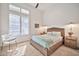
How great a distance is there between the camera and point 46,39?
2408 millimetres

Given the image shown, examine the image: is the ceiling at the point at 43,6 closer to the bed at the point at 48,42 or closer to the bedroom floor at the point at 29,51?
the bed at the point at 48,42

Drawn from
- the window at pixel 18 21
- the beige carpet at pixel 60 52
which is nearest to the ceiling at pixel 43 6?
the window at pixel 18 21

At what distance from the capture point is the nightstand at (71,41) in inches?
94.5

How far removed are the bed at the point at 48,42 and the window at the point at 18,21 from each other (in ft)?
1.07

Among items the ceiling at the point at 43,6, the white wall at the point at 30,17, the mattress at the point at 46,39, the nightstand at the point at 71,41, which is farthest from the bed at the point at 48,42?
the ceiling at the point at 43,6

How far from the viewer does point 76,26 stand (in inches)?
94.0

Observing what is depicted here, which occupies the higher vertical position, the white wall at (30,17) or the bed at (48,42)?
the white wall at (30,17)

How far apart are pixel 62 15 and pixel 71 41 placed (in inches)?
26.8

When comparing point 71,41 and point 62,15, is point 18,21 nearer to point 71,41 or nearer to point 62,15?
point 62,15

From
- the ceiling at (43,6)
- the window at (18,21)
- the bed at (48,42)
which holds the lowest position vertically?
the bed at (48,42)

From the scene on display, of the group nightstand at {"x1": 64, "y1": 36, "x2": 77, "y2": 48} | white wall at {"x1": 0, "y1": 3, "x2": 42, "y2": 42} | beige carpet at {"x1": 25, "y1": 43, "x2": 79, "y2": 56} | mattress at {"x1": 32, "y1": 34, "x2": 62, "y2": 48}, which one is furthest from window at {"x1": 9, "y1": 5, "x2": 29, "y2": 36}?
nightstand at {"x1": 64, "y1": 36, "x2": 77, "y2": 48}

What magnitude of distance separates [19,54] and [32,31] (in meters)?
0.65

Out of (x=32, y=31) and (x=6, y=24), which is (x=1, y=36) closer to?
(x=6, y=24)

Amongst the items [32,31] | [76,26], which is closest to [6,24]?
[32,31]
